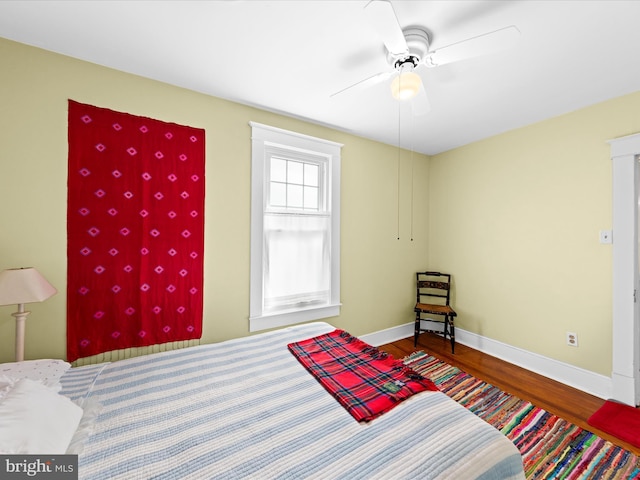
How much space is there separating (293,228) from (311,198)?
→ 42 centimetres

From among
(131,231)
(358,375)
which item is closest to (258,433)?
(358,375)

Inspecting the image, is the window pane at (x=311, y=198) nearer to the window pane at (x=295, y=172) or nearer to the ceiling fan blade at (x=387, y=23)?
the window pane at (x=295, y=172)

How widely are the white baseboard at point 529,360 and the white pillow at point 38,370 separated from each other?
269 cm

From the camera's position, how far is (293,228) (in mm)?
2795

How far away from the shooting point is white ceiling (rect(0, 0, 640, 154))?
140cm

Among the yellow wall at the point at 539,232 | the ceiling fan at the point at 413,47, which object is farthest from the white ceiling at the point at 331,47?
the yellow wall at the point at 539,232

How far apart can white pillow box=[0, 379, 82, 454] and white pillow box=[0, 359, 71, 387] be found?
199 millimetres

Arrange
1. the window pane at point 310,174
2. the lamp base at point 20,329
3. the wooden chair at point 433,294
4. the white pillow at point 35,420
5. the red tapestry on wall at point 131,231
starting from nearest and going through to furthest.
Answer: the white pillow at point 35,420 → the lamp base at point 20,329 → the red tapestry on wall at point 131,231 → the window pane at point 310,174 → the wooden chair at point 433,294

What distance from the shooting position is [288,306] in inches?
109

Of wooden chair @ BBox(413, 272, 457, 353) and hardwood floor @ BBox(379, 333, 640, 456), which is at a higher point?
wooden chair @ BBox(413, 272, 457, 353)

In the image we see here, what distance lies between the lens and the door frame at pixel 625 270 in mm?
2143

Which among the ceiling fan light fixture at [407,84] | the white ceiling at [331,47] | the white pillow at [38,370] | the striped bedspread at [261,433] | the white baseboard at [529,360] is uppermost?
the white ceiling at [331,47]

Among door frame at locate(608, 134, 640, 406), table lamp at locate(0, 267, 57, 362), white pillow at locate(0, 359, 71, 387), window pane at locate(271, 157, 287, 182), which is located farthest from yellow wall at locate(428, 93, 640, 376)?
table lamp at locate(0, 267, 57, 362)

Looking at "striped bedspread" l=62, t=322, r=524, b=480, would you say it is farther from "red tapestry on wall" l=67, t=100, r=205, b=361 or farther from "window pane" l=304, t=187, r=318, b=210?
"window pane" l=304, t=187, r=318, b=210
